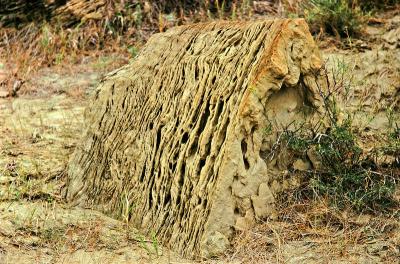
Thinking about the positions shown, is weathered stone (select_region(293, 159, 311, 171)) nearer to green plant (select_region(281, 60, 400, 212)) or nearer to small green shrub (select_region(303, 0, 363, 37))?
green plant (select_region(281, 60, 400, 212))

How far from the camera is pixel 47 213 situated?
4.71m

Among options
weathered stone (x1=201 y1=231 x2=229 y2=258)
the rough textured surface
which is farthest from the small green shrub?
weathered stone (x1=201 y1=231 x2=229 y2=258)

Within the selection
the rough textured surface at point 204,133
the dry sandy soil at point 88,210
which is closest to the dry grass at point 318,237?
the dry sandy soil at point 88,210

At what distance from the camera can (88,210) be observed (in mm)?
4891

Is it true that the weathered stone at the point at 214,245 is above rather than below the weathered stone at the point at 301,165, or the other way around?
below

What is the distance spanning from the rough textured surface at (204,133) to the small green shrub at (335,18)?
1.86m

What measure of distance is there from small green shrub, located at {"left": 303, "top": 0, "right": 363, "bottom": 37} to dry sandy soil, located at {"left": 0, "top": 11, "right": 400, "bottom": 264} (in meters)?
0.14

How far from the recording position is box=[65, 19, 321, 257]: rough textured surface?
4.07m

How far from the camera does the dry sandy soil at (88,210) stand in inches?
157

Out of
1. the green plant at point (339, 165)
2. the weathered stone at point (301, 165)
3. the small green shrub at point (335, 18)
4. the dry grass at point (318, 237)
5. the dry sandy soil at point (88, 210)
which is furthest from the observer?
the small green shrub at point (335, 18)

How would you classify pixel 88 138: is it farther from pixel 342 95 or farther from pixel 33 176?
pixel 342 95

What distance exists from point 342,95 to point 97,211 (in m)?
1.95

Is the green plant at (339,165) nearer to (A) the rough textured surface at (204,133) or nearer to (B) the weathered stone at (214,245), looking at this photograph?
(A) the rough textured surface at (204,133)

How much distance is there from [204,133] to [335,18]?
273cm
